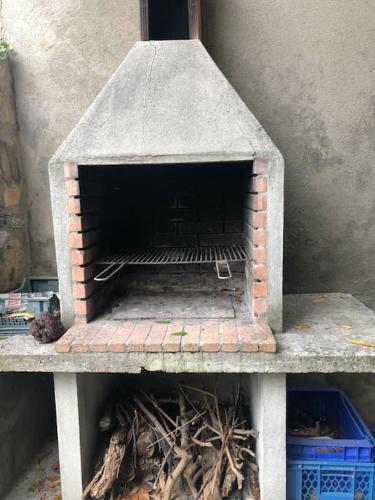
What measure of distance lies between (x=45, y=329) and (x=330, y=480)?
2.20 m

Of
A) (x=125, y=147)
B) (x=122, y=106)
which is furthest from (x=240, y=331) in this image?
(x=122, y=106)

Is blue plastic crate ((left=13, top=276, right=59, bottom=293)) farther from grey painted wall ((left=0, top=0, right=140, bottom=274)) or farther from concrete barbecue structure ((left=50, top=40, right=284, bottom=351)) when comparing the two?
grey painted wall ((left=0, top=0, right=140, bottom=274))

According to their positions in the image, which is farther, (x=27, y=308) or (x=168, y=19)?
(x=168, y=19)

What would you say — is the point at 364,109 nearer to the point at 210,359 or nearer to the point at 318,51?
the point at 318,51

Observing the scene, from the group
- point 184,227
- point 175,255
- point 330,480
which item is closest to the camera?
point 330,480

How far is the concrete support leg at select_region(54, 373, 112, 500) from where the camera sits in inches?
91.0

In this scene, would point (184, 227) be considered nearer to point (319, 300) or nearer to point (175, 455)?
point (319, 300)

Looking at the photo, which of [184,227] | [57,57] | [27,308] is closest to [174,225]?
[184,227]

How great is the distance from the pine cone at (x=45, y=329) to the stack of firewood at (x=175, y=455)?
0.89m

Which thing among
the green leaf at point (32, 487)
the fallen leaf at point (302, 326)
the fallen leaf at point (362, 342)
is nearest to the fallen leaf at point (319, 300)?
the fallen leaf at point (302, 326)

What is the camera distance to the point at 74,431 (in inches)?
92.0

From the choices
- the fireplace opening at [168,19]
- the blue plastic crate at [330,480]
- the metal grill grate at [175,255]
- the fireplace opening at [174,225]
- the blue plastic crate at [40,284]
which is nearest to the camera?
the blue plastic crate at [330,480]

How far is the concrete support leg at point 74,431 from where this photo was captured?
2311mm

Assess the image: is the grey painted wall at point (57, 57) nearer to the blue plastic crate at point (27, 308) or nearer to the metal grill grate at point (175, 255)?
the metal grill grate at point (175, 255)
